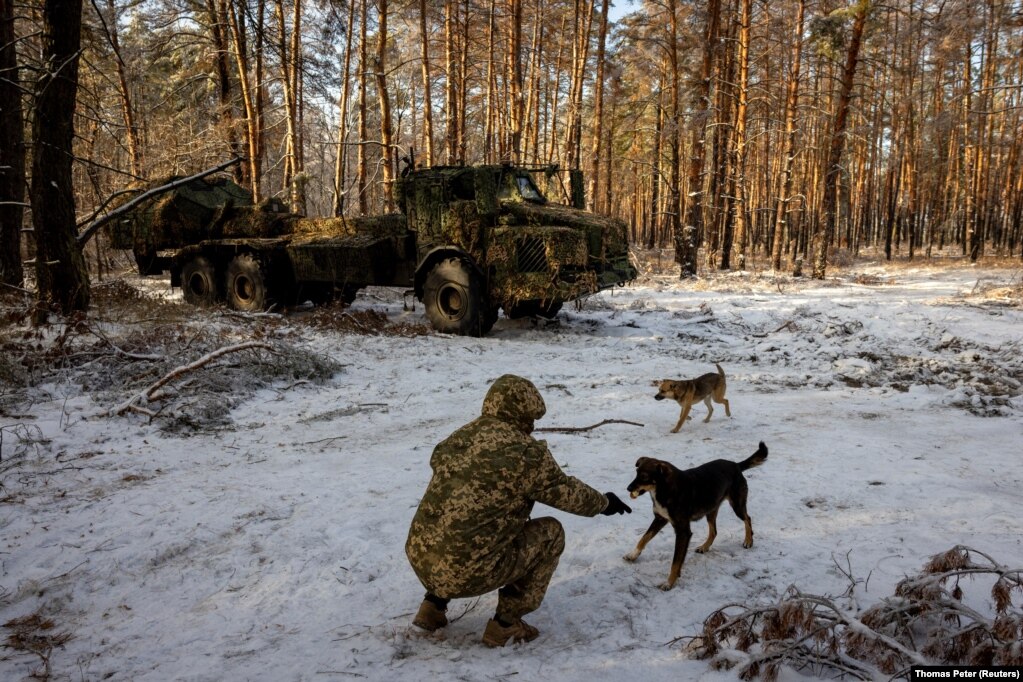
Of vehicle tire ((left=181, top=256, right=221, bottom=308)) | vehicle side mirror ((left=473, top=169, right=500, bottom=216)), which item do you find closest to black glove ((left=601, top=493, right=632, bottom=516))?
vehicle side mirror ((left=473, top=169, right=500, bottom=216))

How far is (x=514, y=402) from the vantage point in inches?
108

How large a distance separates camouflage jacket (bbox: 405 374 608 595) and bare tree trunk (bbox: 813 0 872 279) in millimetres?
14943

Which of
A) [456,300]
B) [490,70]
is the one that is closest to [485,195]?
[456,300]

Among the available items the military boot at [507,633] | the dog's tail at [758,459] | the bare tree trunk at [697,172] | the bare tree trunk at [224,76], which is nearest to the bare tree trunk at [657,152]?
the bare tree trunk at [697,172]

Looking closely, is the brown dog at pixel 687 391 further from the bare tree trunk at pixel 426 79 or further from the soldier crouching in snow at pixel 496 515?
the bare tree trunk at pixel 426 79

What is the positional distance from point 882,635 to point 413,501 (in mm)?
2889

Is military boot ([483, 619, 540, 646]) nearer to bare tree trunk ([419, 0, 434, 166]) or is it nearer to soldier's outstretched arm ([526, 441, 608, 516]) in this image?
soldier's outstretched arm ([526, 441, 608, 516])

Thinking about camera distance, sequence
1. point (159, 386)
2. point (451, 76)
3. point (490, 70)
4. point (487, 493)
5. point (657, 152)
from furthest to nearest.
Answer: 1. point (657, 152)
2. point (490, 70)
3. point (451, 76)
4. point (159, 386)
5. point (487, 493)

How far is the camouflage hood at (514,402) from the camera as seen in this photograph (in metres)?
2.75

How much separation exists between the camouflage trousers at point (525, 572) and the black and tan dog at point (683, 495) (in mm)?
552

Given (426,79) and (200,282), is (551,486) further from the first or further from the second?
(426,79)

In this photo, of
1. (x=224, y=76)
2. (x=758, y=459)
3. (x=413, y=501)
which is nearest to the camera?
(x=758, y=459)

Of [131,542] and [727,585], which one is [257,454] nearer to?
[131,542]

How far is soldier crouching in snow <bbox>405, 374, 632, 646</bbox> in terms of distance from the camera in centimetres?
266
